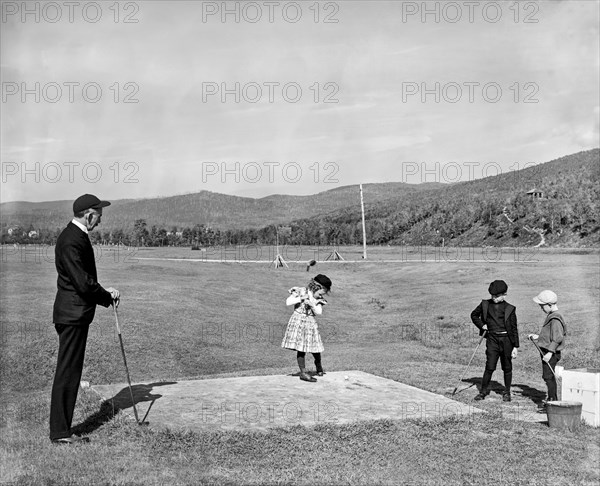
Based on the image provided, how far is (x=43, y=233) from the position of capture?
5641 centimetres

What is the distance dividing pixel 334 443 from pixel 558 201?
58359 millimetres

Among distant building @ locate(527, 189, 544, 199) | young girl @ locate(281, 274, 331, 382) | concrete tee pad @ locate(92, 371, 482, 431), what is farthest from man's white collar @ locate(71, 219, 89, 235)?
distant building @ locate(527, 189, 544, 199)

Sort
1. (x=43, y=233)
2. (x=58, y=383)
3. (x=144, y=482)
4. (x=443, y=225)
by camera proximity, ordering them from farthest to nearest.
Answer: (x=443, y=225)
(x=43, y=233)
(x=58, y=383)
(x=144, y=482)

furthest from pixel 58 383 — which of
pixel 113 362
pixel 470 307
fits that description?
pixel 470 307

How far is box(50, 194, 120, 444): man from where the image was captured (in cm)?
817

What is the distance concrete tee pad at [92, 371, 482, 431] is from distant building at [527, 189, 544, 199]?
58.3 m

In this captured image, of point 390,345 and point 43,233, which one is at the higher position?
point 43,233

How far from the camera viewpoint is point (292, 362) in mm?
19516

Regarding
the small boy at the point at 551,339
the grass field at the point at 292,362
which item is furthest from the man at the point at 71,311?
the small boy at the point at 551,339

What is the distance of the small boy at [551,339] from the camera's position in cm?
1112

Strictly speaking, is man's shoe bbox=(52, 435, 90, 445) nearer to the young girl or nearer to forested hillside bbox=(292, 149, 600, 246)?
the young girl

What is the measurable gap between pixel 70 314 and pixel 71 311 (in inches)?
1.4

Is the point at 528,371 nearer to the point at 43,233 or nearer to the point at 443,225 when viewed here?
the point at 43,233

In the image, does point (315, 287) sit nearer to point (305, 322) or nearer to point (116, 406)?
point (305, 322)
